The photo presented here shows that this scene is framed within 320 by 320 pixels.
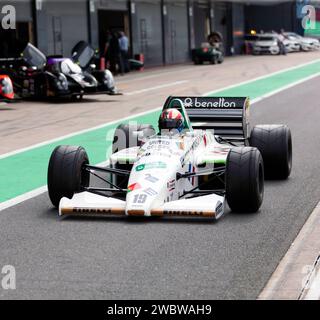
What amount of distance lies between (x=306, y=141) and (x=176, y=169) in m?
6.54

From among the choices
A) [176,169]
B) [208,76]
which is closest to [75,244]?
[176,169]

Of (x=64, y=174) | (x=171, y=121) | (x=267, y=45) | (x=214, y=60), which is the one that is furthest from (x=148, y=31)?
(x=64, y=174)

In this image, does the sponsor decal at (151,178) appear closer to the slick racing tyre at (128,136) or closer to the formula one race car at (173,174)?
the formula one race car at (173,174)

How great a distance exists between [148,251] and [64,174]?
73.8 inches

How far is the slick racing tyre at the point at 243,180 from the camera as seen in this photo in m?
8.48

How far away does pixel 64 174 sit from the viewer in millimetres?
8953

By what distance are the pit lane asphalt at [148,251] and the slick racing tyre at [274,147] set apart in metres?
0.48

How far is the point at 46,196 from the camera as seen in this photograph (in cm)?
1017

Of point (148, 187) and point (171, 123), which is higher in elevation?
point (171, 123)

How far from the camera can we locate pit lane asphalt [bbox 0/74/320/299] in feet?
20.7

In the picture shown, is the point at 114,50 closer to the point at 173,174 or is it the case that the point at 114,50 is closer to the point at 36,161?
the point at 36,161

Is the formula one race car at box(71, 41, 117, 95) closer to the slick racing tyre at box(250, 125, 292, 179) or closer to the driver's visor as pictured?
the slick racing tyre at box(250, 125, 292, 179)

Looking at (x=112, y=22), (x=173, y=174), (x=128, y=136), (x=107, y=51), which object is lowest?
(x=173, y=174)
